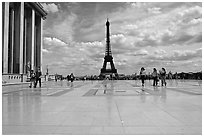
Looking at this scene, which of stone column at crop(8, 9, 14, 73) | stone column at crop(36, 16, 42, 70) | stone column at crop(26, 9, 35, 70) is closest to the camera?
stone column at crop(8, 9, 14, 73)

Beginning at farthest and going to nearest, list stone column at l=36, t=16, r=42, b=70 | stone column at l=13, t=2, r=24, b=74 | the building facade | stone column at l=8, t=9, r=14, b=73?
stone column at l=36, t=16, r=42, b=70
stone column at l=8, t=9, r=14, b=73
stone column at l=13, t=2, r=24, b=74
the building facade

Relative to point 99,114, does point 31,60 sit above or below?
above

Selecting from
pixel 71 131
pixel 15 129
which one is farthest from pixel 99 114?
pixel 15 129

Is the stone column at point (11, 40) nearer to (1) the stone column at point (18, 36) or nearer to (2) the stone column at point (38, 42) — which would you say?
(1) the stone column at point (18, 36)

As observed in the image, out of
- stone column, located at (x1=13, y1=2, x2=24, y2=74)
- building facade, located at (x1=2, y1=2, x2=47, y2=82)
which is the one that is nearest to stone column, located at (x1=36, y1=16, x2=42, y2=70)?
building facade, located at (x1=2, y1=2, x2=47, y2=82)

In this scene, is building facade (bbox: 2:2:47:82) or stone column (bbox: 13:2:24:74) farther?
stone column (bbox: 13:2:24:74)

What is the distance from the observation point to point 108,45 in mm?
96375

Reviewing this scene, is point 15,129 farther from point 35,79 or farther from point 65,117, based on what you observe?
point 35,79

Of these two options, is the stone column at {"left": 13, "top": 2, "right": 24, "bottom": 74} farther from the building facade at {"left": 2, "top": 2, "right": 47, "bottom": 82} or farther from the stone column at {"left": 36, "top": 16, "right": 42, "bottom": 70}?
the stone column at {"left": 36, "top": 16, "right": 42, "bottom": 70}

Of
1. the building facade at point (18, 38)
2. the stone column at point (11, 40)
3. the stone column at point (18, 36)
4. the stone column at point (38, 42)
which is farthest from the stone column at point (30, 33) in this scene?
the stone column at point (11, 40)

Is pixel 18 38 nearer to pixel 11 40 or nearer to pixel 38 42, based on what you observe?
pixel 11 40

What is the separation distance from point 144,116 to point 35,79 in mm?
15149

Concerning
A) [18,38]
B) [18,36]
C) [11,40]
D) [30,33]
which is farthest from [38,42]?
[18,36]

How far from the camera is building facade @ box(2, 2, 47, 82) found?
3489 cm
